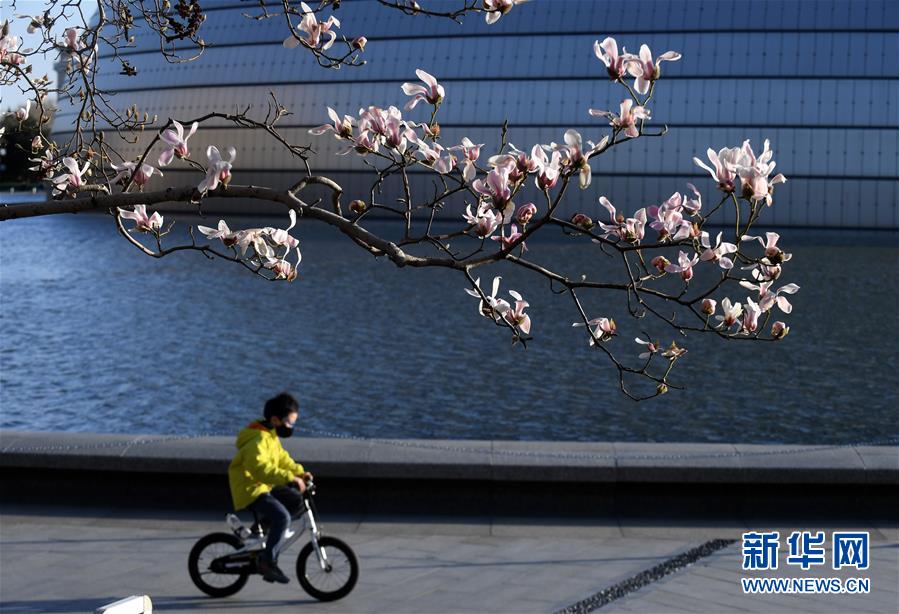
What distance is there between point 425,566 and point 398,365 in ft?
34.7

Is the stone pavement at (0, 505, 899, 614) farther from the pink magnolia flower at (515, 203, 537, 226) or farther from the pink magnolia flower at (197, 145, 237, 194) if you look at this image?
the pink magnolia flower at (197, 145, 237, 194)

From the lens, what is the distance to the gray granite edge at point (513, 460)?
1016 cm

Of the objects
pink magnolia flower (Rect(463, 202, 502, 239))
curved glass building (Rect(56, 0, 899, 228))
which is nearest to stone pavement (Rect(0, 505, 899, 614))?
pink magnolia flower (Rect(463, 202, 502, 239))

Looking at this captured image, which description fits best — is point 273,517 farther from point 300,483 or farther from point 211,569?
point 211,569

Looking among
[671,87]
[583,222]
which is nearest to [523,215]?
[583,222]

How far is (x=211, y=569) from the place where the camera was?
8.27 m

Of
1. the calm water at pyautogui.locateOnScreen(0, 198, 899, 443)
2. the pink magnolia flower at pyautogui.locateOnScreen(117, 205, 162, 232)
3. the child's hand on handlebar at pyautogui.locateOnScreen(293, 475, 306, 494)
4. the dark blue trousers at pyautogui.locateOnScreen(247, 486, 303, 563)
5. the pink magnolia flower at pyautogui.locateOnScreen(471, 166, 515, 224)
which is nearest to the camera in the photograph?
the pink magnolia flower at pyautogui.locateOnScreen(471, 166, 515, 224)

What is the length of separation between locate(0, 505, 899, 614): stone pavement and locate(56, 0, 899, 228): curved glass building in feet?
137

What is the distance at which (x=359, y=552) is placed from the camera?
9.37m

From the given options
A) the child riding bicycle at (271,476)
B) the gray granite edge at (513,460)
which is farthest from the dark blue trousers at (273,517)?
the gray granite edge at (513,460)

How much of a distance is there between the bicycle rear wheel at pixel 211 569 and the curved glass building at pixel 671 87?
43508 mm

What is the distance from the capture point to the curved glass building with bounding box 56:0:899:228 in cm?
5175

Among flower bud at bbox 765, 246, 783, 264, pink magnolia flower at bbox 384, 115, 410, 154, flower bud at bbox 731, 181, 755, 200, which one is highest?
pink magnolia flower at bbox 384, 115, 410, 154

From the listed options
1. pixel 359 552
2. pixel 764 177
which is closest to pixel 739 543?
pixel 359 552
